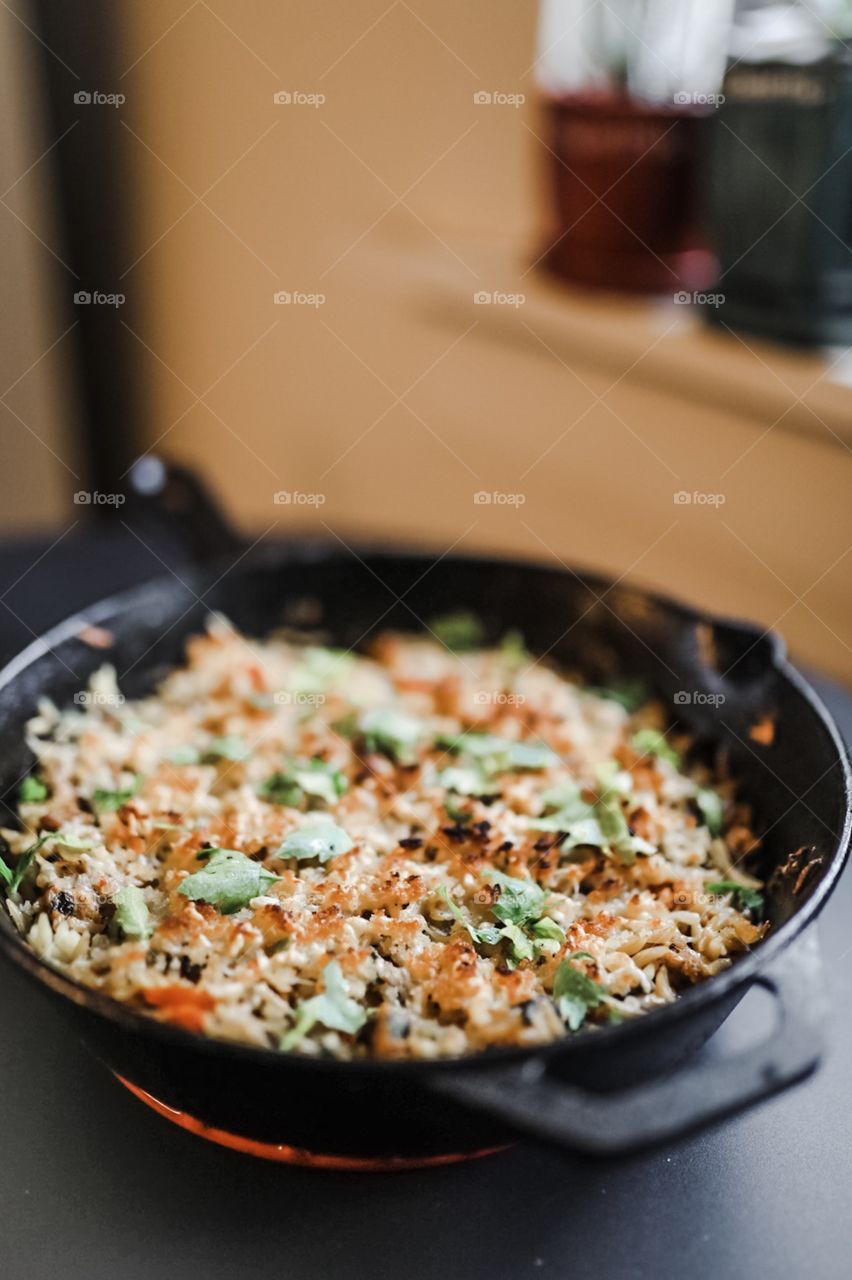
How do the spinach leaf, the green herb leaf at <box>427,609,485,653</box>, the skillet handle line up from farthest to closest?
the green herb leaf at <box>427,609,485,653</box> → the spinach leaf → the skillet handle

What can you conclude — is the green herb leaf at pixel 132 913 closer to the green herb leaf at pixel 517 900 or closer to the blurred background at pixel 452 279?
the green herb leaf at pixel 517 900

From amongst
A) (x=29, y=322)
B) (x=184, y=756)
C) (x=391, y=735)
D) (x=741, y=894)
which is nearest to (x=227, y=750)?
(x=184, y=756)

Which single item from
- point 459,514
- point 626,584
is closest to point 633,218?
point 459,514

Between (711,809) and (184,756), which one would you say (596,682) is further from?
(184,756)

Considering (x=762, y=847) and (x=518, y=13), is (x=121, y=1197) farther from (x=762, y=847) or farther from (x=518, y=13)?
(x=518, y=13)

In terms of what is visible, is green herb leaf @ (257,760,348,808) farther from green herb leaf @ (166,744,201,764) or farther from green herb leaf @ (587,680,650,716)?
green herb leaf @ (587,680,650,716)

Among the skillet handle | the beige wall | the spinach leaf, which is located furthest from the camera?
the beige wall

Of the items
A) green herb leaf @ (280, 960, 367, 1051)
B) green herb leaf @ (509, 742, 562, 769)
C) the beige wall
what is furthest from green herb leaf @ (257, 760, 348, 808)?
the beige wall
